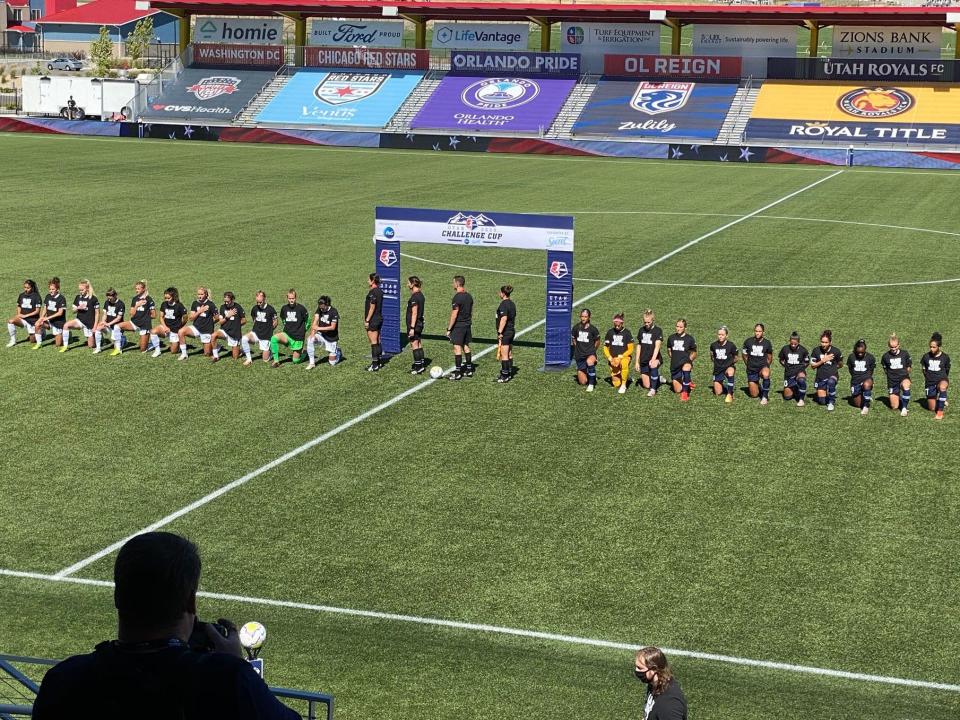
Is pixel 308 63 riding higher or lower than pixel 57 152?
higher

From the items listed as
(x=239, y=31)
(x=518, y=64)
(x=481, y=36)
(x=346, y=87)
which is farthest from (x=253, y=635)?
(x=239, y=31)

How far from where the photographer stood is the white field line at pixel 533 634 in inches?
471

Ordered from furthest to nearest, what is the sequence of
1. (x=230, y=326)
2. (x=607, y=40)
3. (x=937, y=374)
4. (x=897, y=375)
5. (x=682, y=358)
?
(x=607, y=40)
(x=230, y=326)
(x=682, y=358)
(x=897, y=375)
(x=937, y=374)

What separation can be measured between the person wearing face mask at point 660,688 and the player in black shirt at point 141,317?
55.1 ft

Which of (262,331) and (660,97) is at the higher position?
(660,97)

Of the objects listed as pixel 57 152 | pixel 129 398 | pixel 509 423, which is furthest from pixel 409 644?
pixel 57 152

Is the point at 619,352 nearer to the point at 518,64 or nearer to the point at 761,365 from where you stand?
the point at 761,365

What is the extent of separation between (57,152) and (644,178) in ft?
90.1

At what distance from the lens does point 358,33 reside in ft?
270

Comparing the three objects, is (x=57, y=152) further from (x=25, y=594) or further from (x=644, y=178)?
(x=25, y=594)

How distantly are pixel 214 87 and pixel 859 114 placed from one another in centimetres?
3699

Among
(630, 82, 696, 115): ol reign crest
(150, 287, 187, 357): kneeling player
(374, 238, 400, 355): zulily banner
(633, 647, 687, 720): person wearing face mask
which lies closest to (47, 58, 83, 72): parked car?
(630, 82, 696, 115): ol reign crest

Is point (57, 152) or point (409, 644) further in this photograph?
point (57, 152)

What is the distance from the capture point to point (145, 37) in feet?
406
